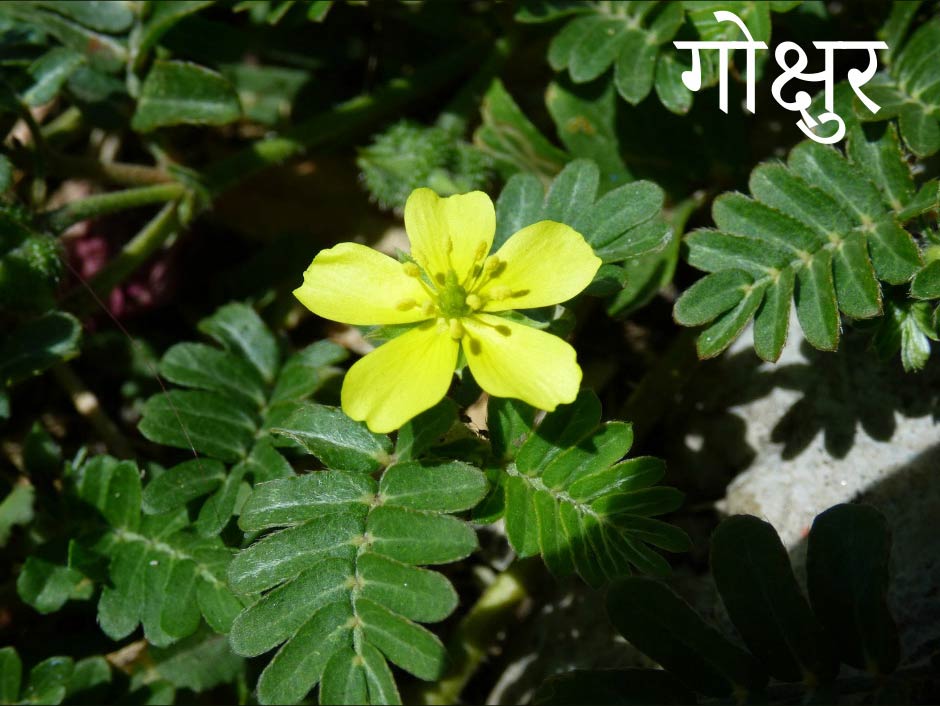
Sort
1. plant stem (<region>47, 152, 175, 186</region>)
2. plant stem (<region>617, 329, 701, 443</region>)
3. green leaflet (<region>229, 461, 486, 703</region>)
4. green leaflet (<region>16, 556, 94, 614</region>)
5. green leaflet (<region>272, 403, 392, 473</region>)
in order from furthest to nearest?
plant stem (<region>47, 152, 175, 186</region>) → plant stem (<region>617, 329, 701, 443</region>) → green leaflet (<region>16, 556, 94, 614</region>) → green leaflet (<region>272, 403, 392, 473</region>) → green leaflet (<region>229, 461, 486, 703</region>)

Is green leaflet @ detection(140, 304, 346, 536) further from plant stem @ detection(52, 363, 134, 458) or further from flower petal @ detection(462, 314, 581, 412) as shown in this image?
plant stem @ detection(52, 363, 134, 458)

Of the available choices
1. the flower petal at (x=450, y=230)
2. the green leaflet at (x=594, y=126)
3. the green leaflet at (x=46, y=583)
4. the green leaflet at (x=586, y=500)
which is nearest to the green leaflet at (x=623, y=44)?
the green leaflet at (x=594, y=126)

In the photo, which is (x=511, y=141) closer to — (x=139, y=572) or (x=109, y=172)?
(x=109, y=172)

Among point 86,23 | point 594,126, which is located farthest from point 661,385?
point 86,23

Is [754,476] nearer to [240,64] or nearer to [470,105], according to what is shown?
[470,105]

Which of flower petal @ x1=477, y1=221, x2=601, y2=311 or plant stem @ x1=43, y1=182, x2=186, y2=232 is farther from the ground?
flower petal @ x1=477, y1=221, x2=601, y2=311

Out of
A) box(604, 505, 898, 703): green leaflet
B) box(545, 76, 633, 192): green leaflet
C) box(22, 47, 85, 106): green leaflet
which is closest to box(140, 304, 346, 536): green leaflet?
box(604, 505, 898, 703): green leaflet

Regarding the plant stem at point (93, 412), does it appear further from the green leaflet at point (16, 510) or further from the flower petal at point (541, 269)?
the flower petal at point (541, 269)

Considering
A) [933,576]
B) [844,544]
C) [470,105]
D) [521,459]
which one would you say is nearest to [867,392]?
[933,576]
